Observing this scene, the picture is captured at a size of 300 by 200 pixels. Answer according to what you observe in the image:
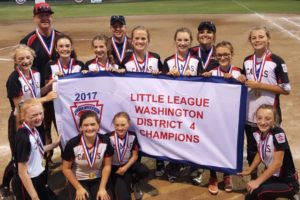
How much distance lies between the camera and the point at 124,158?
541 centimetres

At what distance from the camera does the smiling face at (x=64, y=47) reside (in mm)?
5684

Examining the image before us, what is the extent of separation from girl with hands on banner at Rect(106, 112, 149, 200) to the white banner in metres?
0.40

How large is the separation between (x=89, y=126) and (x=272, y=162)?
2276 millimetres

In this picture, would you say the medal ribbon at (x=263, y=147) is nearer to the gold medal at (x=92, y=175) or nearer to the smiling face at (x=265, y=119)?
the smiling face at (x=265, y=119)

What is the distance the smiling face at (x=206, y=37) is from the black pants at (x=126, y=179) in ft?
6.72

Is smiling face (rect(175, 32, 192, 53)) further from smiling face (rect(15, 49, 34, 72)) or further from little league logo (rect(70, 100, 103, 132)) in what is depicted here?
smiling face (rect(15, 49, 34, 72))

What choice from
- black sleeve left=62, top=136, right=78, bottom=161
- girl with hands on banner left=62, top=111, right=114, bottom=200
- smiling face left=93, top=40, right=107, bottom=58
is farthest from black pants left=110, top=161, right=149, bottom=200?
smiling face left=93, top=40, right=107, bottom=58

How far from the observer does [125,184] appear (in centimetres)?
525

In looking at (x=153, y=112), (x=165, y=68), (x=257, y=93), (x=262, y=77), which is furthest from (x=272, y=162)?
(x=165, y=68)

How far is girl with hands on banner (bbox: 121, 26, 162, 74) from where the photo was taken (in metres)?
5.77

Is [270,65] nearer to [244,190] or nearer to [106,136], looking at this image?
[244,190]

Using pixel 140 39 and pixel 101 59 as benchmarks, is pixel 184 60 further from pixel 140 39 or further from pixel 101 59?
pixel 101 59

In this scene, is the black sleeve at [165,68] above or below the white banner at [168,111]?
above

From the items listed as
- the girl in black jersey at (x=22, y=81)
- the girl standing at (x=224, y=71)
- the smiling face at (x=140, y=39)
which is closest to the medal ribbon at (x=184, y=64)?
the girl standing at (x=224, y=71)
